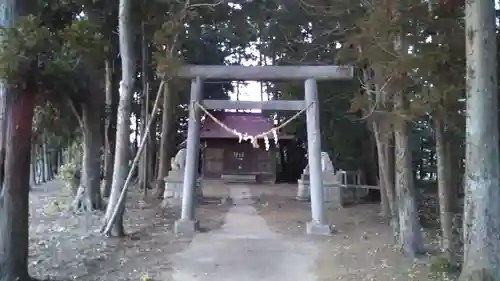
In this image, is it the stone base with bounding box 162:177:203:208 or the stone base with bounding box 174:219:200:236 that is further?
the stone base with bounding box 162:177:203:208

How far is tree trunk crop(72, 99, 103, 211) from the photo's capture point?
537 inches

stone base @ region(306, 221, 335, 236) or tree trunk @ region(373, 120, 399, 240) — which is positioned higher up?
tree trunk @ region(373, 120, 399, 240)

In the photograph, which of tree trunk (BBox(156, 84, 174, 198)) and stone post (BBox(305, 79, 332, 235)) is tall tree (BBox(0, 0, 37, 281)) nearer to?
stone post (BBox(305, 79, 332, 235))

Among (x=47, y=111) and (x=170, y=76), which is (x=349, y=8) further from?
(x=47, y=111)

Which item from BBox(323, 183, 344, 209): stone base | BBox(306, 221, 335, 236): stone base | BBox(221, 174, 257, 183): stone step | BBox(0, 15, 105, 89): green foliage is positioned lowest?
BBox(306, 221, 335, 236): stone base

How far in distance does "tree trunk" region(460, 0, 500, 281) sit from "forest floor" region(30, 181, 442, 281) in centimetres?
156

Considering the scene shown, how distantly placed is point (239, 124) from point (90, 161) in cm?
1286

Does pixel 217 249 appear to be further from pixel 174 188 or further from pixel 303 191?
pixel 303 191

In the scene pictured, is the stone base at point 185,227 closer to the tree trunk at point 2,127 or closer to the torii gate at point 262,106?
the torii gate at point 262,106

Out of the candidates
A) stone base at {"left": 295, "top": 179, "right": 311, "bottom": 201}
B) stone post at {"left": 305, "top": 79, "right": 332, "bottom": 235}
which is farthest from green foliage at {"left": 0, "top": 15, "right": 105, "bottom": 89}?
stone base at {"left": 295, "top": 179, "right": 311, "bottom": 201}

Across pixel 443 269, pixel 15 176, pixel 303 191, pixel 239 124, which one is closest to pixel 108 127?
pixel 303 191

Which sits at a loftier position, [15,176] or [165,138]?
[165,138]

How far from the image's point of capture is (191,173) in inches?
458

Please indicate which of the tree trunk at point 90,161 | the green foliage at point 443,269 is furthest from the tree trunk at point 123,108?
the green foliage at point 443,269
